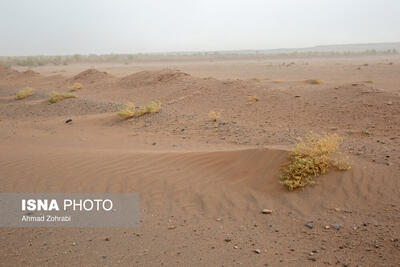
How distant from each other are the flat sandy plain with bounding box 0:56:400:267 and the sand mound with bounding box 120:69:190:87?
5.83 metres

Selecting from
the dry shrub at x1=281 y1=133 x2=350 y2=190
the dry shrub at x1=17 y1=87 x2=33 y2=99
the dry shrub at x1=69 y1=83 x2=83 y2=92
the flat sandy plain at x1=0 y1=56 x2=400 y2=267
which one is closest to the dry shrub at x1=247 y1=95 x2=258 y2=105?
the flat sandy plain at x1=0 y1=56 x2=400 y2=267

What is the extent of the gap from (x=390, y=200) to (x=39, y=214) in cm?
522

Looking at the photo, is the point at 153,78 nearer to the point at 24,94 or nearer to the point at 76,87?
the point at 76,87

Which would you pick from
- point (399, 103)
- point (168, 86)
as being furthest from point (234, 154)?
point (168, 86)

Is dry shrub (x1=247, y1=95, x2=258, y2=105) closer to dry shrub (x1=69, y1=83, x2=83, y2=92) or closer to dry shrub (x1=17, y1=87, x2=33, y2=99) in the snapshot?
dry shrub (x1=69, y1=83, x2=83, y2=92)

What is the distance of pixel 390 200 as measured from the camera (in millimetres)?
4695

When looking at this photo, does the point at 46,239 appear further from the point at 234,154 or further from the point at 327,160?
the point at 327,160

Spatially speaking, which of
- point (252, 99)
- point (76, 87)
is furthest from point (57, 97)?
point (252, 99)

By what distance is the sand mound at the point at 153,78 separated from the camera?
17.4 m

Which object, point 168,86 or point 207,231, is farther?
point 168,86

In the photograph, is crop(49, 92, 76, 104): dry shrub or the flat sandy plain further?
crop(49, 92, 76, 104): dry shrub

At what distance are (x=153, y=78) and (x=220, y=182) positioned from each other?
13.2m

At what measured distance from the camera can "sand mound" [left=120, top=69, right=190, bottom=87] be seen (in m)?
17.4

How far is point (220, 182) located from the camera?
227 inches
